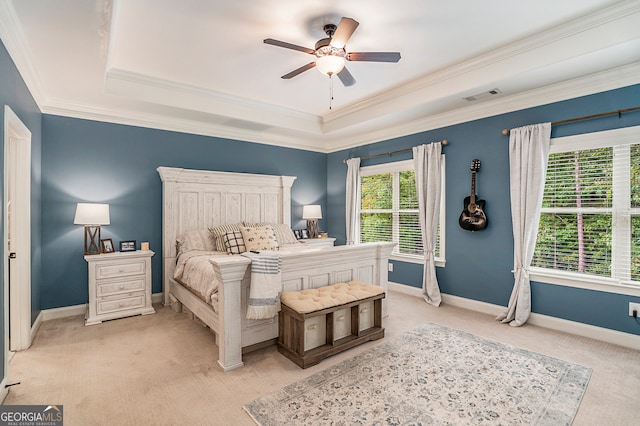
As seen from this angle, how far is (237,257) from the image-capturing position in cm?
316

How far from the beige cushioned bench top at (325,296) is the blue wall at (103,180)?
8.58 ft

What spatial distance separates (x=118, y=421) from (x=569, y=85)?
15.7 feet

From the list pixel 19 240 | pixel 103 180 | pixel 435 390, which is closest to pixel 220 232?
pixel 103 180

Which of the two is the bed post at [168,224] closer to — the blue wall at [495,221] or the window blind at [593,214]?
the blue wall at [495,221]

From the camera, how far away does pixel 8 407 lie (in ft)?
6.47

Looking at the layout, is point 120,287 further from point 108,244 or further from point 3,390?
point 3,390

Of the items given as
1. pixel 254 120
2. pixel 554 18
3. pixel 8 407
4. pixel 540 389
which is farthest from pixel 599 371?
pixel 254 120

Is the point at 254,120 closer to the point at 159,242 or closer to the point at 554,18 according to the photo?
the point at 159,242

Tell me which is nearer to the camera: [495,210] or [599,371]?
[599,371]

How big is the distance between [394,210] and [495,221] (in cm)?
161

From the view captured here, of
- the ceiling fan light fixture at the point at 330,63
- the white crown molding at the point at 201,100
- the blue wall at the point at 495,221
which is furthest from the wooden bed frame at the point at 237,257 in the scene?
the ceiling fan light fixture at the point at 330,63

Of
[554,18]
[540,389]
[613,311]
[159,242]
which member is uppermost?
[554,18]

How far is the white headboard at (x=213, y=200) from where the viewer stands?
436 centimetres

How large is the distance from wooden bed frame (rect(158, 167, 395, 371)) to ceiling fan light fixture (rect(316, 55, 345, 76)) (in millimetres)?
1654
